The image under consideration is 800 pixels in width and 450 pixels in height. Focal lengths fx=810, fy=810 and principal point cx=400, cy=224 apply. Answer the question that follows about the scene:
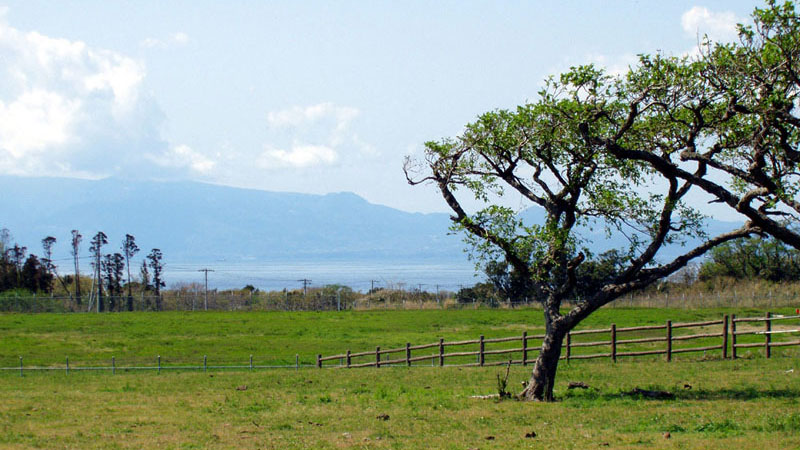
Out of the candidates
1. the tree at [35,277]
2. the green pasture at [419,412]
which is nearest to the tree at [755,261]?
the green pasture at [419,412]

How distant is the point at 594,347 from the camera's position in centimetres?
4522

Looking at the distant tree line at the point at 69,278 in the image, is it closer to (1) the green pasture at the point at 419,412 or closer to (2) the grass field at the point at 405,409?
(2) the grass field at the point at 405,409

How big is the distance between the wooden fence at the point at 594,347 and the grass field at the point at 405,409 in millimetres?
991

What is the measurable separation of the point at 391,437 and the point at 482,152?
27.5 feet

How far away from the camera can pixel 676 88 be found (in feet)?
60.8

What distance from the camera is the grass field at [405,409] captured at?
15.8m

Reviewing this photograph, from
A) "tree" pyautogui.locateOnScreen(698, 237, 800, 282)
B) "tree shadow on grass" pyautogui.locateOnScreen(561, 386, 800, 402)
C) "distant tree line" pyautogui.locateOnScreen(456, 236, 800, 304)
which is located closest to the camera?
"tree shadow on grass" pyautogui.locateOnScreen(561, 386, 800, 402)

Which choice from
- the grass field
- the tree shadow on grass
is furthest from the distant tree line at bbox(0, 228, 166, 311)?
the tree shadow on grass

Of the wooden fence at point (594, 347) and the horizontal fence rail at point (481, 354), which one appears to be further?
the horizontal fence rail at point (481, 354)

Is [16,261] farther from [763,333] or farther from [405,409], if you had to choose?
[763,333]

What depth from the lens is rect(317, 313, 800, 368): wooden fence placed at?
101 feet

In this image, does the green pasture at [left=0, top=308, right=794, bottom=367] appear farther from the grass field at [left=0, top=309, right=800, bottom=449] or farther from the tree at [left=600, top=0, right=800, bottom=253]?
the tree at [left=600, top=0, right=800, bottom=253]

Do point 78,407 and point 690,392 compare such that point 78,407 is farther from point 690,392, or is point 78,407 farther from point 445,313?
point 445,313

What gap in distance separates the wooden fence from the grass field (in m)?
0.99
